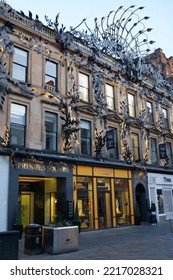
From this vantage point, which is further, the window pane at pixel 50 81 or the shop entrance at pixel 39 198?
the window pane at pixel 50 81

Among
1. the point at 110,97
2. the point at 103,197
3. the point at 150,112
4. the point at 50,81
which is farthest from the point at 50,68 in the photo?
the point at 150,112

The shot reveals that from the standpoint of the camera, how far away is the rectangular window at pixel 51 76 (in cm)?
1736

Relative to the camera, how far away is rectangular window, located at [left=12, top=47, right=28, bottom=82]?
15844 mm

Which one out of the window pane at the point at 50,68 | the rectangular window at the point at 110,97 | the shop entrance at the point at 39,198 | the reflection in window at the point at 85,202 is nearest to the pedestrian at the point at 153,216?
the reflection in window at the point at 85,202

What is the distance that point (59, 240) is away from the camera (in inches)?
384

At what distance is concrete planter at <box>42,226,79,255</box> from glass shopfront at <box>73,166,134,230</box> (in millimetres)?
6729

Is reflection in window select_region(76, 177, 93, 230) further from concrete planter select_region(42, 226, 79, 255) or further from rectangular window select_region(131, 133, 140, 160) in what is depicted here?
concrete planter select_region(42, 226, 79, 255)

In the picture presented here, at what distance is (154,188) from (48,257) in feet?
53.6

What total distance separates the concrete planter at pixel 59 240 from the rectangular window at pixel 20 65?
9593mm

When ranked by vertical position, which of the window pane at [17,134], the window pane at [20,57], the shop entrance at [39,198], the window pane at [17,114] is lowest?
the shop entrance at [39,198]

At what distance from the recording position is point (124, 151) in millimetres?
21266

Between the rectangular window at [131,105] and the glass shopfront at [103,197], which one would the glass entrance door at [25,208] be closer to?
the glass shopfront at [103,197]

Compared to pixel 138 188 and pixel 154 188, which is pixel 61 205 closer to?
pixel 138 188

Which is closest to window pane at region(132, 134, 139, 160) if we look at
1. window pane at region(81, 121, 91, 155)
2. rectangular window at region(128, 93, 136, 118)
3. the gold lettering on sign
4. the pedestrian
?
rectangular window at region(128, 93, 136, 118)
